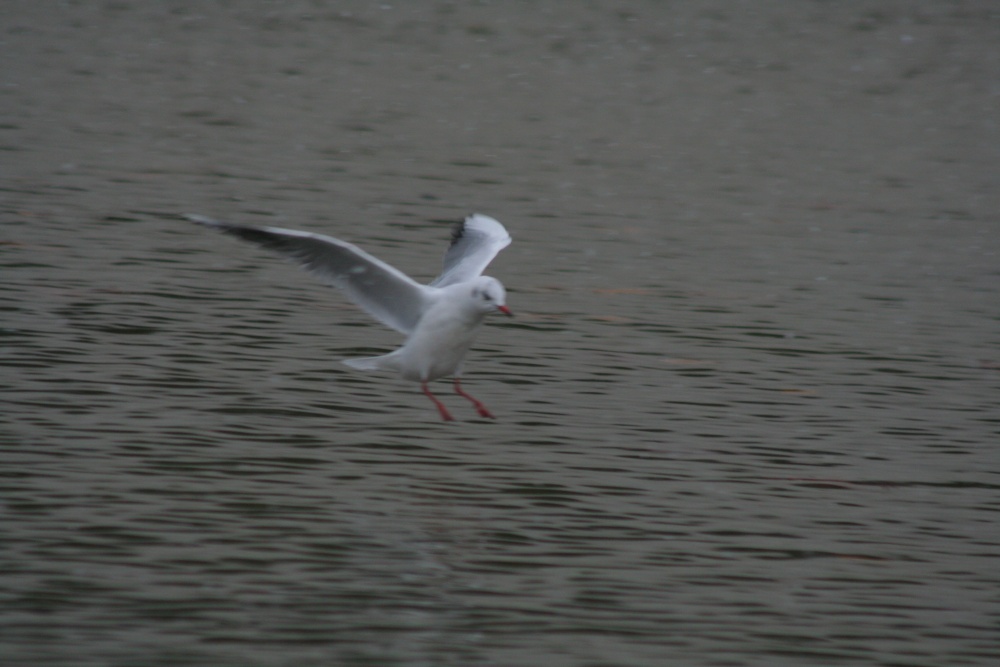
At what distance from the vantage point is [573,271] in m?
13.9

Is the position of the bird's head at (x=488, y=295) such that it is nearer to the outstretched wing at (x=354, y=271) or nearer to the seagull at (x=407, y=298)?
the seagull at (x=407, y=298)

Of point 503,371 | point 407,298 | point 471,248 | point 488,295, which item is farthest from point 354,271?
point 503,371

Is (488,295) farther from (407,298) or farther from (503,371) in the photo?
(503,371)

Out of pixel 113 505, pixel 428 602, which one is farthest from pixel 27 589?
pixel 428 602

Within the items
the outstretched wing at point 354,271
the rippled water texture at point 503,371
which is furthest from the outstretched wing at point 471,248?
the rippled water texture at point 503,371

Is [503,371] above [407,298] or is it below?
above

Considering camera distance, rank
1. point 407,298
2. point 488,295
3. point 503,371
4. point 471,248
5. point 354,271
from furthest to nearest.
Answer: point 503,371 → point 471,248 → point 407,298 → point 354,271 → point 488,295

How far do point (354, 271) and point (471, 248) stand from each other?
4.13 feet

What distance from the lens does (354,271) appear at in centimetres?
954

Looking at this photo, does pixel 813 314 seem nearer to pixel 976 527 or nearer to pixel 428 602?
pixel 976 527

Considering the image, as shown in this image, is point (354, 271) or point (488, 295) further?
point (354, 271)

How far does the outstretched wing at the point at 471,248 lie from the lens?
10133mm

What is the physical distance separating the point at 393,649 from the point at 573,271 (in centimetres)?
759

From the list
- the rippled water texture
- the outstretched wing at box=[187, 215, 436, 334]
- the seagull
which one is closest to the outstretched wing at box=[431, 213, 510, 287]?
the seagull
